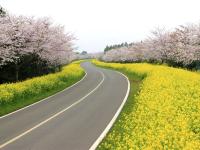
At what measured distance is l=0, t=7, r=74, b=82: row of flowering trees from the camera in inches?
1251

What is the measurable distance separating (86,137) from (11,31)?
20.0 meters

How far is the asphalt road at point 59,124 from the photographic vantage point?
541 inches

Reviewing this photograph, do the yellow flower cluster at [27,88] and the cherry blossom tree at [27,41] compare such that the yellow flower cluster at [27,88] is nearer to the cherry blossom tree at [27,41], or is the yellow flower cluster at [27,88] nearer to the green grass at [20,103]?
the green grass at [20,103]

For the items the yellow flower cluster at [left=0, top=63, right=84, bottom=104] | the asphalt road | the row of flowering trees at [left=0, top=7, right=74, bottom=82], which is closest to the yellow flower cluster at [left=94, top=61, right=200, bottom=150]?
the asphalt road

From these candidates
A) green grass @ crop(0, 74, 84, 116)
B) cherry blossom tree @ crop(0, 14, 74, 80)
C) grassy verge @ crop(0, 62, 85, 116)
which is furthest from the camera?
cherry blossom tree @ crop(0, 14, 74, 80)

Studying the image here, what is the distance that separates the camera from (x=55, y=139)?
14.3 metres

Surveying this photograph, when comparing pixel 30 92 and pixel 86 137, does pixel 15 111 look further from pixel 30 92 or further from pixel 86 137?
pixel 86 137

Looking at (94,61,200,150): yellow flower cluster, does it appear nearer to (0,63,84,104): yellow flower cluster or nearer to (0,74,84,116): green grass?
(0,74,84,116): green grass

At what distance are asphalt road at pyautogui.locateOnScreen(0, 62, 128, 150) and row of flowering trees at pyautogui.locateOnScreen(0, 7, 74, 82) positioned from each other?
716cm

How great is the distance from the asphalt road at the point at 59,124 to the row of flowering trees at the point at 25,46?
23.5 feet

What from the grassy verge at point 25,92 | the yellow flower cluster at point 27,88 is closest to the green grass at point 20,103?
the grassy verge at point 25,92

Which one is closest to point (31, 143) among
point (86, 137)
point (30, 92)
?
point (86, 137)

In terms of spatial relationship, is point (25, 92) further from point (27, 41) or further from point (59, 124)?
point (59, 124)

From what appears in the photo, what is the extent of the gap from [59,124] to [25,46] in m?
19.1
